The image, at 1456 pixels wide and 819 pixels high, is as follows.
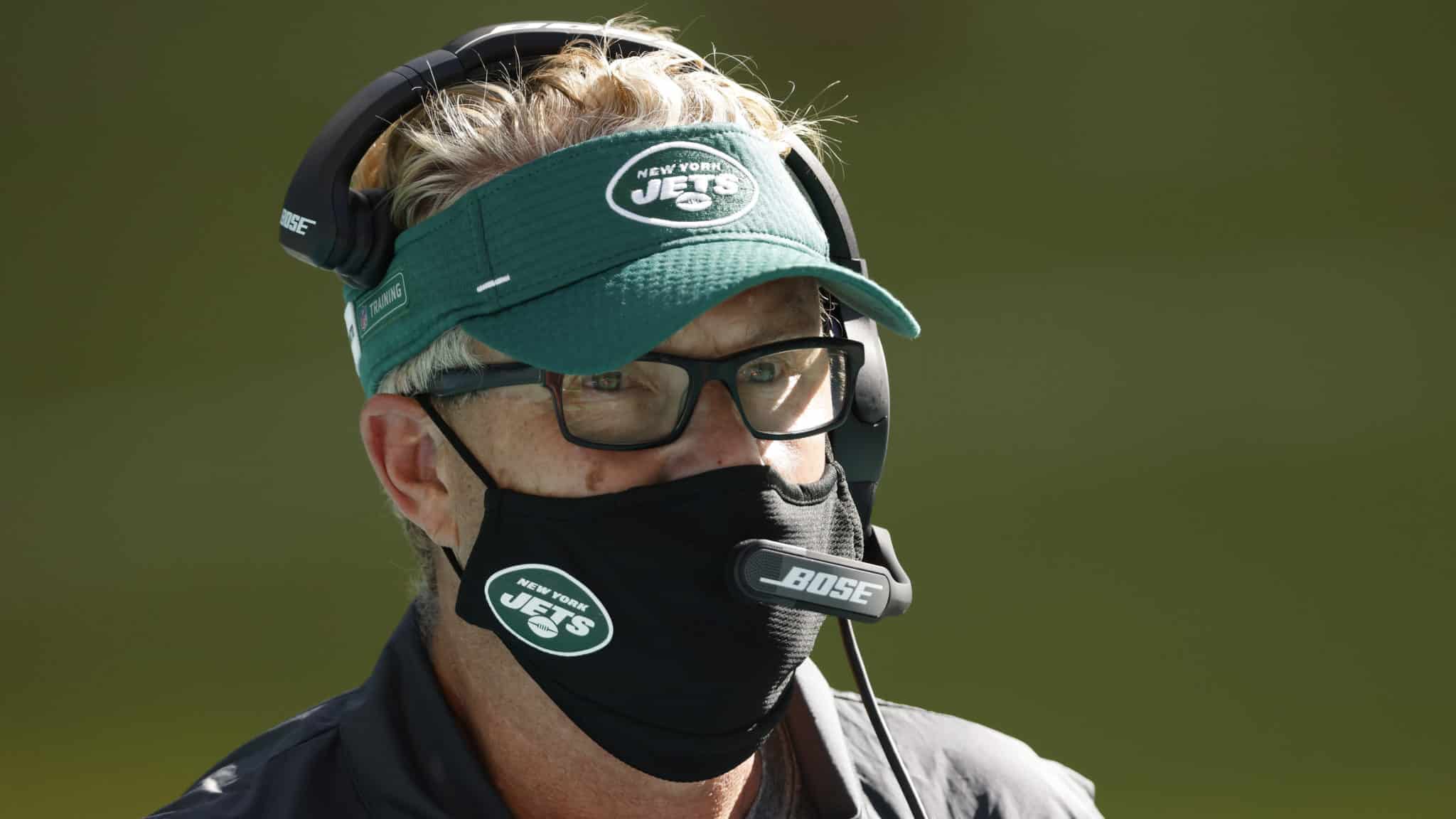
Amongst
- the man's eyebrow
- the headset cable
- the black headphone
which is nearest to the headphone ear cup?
the black headphone

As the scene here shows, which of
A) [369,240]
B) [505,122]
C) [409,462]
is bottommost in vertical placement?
[409,462]

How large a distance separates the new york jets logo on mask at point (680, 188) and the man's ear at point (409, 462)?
1.17 feet

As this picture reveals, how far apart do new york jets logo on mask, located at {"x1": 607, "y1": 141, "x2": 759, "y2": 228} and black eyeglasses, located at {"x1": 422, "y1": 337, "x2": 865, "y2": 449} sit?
147 millimetres

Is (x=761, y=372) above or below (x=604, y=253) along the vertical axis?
below

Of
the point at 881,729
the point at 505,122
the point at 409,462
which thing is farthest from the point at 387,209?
the point at 881,729

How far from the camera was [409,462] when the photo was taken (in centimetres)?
164

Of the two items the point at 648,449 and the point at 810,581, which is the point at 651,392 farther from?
the point at 810,581

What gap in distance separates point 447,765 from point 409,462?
35cm

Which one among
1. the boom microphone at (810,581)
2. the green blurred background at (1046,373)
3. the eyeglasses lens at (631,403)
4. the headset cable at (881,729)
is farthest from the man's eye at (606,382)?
the green blurred background at (1046,373)

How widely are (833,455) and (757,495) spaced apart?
262 mm

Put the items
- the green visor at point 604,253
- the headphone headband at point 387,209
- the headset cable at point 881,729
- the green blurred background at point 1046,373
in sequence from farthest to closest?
the green blurred background at point 1046,373 → the headset cable at point 881,729 → the headphone headband at point 387,209 → the green visor at point 604,253

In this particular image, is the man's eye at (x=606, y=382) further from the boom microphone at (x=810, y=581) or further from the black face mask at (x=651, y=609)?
the boom microphone at (x=810, y=581)

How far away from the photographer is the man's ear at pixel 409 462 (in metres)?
1.61

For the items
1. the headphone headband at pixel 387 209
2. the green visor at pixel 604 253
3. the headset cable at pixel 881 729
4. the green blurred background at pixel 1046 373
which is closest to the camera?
the green visor at pixel 604 253
